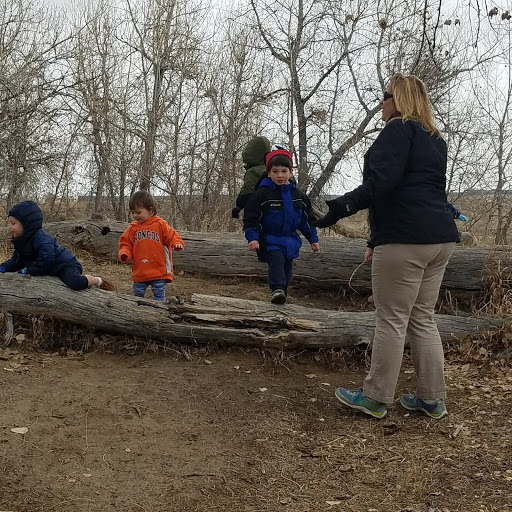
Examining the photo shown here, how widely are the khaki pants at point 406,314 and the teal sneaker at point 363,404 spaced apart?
0.06m

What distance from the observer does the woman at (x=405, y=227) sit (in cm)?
365

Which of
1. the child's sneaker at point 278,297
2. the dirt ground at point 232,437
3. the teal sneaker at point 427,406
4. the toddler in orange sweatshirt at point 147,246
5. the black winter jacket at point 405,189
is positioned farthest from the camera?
the toddler in orange sweatshirt at point 147,246

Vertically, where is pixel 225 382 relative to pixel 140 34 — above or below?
below

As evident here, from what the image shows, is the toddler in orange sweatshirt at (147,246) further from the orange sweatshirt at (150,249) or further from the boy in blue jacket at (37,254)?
the boy in blue jacket at (37,254)

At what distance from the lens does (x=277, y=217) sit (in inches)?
219

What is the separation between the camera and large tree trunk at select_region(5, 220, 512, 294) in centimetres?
656

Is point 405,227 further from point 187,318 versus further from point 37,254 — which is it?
point 37,254

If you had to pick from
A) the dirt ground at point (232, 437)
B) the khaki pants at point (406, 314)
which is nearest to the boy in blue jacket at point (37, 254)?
the dirt ground at point (232, 437)

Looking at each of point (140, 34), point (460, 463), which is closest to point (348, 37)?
point (140, 34)

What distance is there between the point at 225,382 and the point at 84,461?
1.50 metres

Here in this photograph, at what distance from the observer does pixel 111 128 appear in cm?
1415

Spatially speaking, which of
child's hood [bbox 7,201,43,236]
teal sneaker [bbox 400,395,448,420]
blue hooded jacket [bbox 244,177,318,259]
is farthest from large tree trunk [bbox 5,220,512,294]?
child's hood [bbox 7,201,43,236]

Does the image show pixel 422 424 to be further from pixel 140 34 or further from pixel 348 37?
pixel 140 34

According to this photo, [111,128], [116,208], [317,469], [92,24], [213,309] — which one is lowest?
[317,469]
